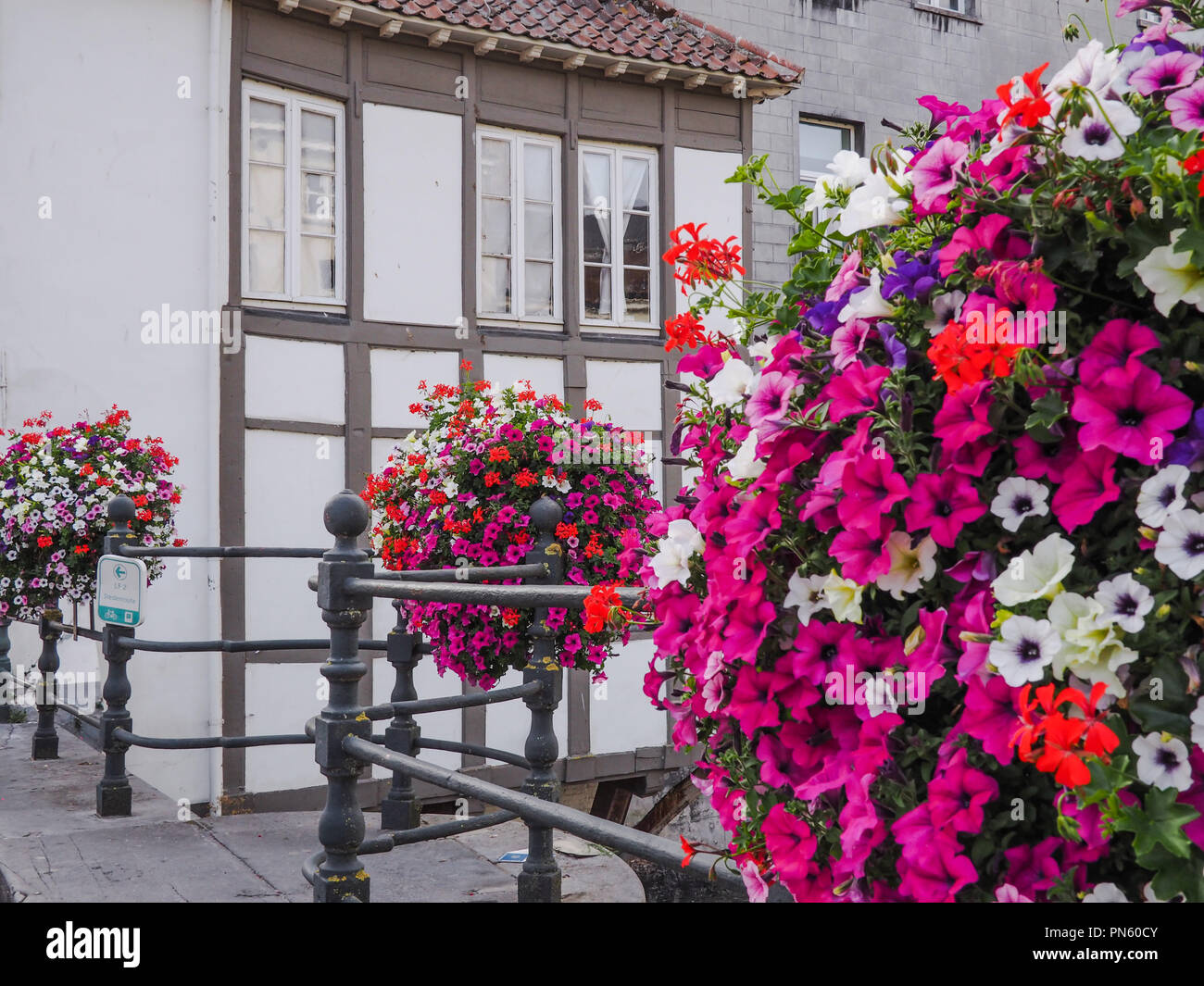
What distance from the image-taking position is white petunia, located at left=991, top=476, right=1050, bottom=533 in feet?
3.44

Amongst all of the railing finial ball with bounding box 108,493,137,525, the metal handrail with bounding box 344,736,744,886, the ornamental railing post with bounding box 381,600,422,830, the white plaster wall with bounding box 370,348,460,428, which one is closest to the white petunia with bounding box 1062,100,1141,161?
the metal handrail with bounding box 344,736,744,886

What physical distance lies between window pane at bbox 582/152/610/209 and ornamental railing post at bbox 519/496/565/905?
660 centimetres

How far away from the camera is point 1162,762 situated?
3.11 feet

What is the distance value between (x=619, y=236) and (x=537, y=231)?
75 cm

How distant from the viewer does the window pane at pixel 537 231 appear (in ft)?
34.0

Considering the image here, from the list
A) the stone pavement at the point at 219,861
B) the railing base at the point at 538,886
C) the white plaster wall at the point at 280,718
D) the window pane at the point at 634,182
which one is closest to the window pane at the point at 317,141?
the window pane at the point at 634,182

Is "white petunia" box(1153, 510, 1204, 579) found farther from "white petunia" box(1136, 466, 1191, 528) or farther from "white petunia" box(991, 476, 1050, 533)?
"white petunia" box(991, 476, 1050, 533)

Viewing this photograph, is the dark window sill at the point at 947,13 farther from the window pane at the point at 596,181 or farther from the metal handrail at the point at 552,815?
the metal handrail at the point at 552,815

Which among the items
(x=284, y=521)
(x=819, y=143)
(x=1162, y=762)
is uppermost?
(x=819, y=143)

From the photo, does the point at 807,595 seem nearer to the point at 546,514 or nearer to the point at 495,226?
the point at 546,514

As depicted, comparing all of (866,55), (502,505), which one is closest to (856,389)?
(502,505)

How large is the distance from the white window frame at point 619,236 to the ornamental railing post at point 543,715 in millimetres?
6287

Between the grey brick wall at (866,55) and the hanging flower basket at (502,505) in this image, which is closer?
the hanging flower basket at (502,505)

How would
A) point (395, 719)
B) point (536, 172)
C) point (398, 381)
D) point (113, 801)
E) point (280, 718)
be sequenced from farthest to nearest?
point (536, 172) → point (398, 381) → point (280, 718) → point (113, 801) → point (395, 719)
